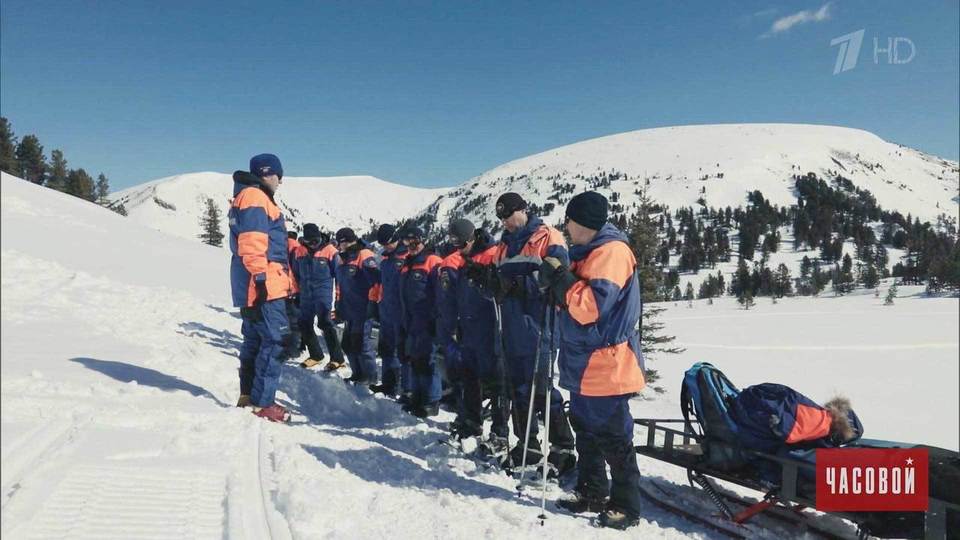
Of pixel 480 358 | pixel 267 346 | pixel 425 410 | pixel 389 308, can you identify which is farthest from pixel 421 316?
pixel 267 346

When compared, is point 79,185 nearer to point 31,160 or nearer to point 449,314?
point 31,160

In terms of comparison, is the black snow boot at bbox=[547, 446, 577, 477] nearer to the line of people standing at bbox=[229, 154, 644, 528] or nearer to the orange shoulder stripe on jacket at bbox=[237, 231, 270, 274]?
the line of people standing at bbox=[229, 154, 644, 528]

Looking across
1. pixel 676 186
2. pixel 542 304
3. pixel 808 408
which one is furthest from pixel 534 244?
pixel 676 186

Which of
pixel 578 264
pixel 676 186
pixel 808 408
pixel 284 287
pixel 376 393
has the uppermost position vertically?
pixel 676 186

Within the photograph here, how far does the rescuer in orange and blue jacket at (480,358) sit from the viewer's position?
571cm

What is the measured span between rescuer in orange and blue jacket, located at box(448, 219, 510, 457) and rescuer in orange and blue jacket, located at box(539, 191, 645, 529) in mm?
1468

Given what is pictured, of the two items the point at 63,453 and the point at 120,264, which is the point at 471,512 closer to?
the point at 63,453

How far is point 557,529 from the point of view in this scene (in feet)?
12.5

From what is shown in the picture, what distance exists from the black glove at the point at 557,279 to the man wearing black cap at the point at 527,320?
0.66 meters

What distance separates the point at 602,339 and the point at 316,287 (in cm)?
673

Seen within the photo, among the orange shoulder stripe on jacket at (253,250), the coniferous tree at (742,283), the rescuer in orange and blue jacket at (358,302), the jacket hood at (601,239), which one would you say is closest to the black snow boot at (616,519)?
the jacket hood at (601,239)

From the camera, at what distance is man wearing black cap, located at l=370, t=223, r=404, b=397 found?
25.2ft

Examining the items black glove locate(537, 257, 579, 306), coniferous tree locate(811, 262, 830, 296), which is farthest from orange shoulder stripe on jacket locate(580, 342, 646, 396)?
coniferous tree locate(811, 262, 830, 296)

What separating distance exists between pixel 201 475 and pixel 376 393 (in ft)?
15.8
